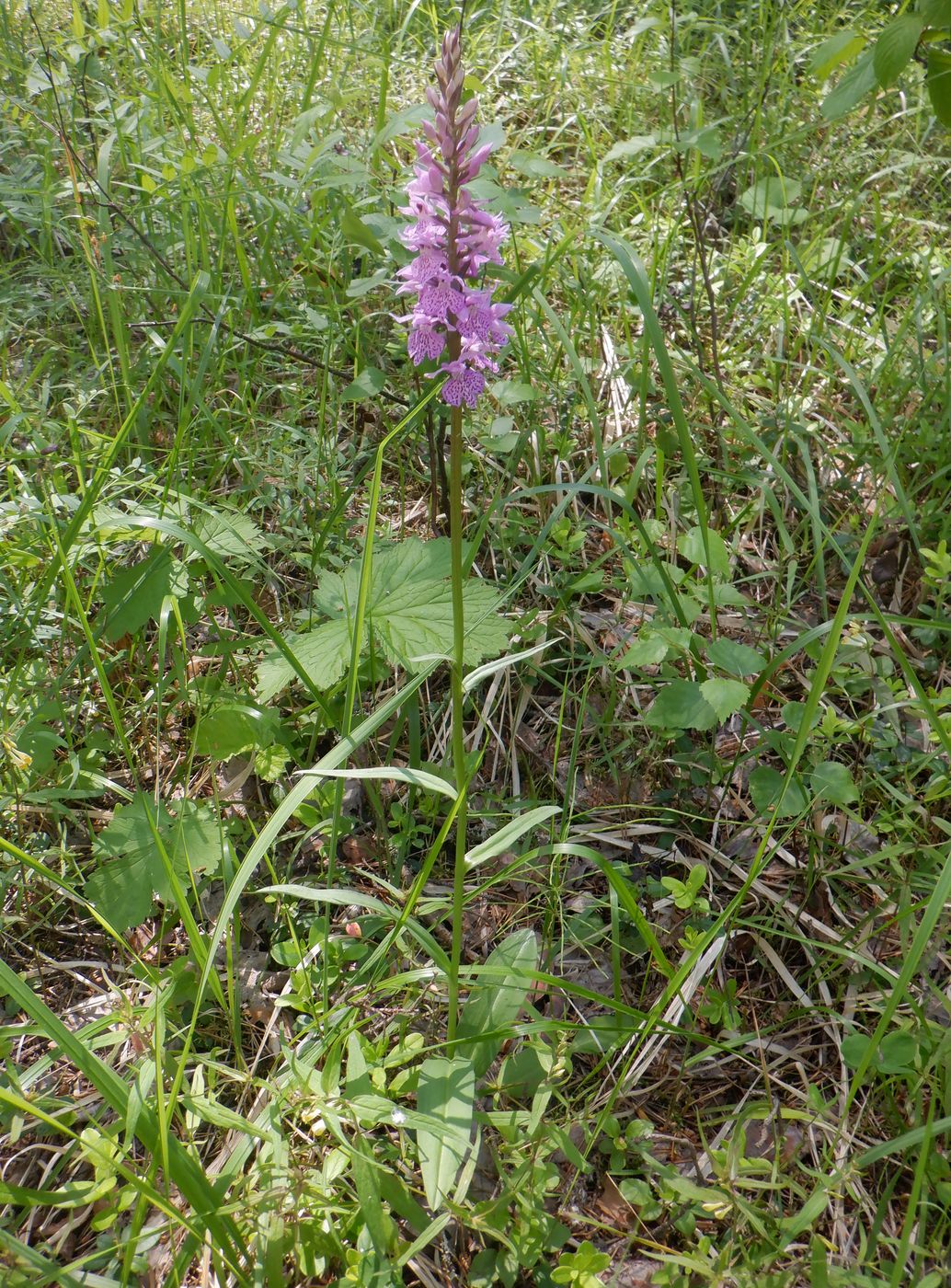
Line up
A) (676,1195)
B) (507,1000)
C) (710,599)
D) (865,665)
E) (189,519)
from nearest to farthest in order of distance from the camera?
(676,1195)
(507,1000)
(710,599)
(865,665)
(189,519)

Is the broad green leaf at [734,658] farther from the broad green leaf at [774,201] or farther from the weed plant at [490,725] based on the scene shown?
the broad green leaf at [774,201]

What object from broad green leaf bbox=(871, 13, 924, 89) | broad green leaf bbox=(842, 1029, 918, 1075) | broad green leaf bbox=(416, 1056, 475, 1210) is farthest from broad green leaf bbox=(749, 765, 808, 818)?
broad green leaf bbox=(871, 13, 924, 89)

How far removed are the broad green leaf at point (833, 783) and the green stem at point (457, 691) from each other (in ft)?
2.73

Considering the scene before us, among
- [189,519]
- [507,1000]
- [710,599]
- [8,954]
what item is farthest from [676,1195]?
[189,519]

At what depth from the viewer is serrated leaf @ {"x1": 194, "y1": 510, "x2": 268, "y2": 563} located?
2303 millimetres

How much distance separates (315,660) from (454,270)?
915 mm

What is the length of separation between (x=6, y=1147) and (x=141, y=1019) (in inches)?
14.9

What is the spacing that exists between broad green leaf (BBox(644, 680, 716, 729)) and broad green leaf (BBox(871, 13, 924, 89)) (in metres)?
1.38

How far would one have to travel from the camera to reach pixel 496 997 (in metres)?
1.67

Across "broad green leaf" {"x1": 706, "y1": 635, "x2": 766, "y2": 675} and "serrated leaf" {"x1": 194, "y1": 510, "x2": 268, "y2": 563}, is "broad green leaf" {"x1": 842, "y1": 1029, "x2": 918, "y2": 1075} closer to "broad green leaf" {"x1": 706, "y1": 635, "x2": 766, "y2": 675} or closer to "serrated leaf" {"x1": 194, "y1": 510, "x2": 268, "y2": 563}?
"broad green leaf" {"x1": 706, "y1": 635, "x2": 766, "y2": 675}

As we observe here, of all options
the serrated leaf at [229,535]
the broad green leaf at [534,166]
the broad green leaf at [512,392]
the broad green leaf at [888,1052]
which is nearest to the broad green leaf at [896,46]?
the broad green leaf at [534,166]

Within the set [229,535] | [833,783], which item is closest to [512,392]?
[229,535]

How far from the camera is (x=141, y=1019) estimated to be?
1.67 m

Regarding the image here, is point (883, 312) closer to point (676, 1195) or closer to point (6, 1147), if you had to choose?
point (676, 1195)
